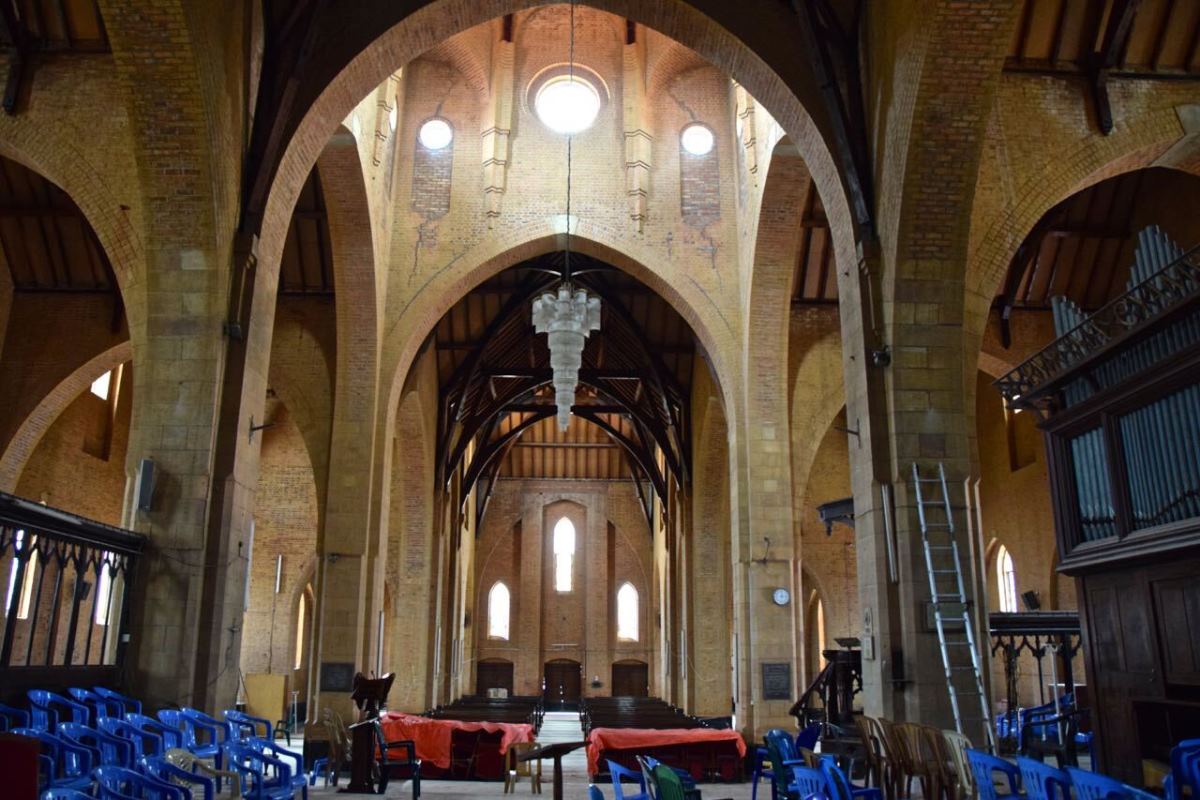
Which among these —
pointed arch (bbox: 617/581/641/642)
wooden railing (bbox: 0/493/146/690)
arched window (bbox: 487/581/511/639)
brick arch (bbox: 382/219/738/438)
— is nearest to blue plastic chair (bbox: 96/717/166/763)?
wooden railing (bbox: 0/493/146/690)

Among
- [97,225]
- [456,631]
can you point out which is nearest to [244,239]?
[97,225]

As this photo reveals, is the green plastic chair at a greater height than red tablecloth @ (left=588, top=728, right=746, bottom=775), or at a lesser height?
greater

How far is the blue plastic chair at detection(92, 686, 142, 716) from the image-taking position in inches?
325

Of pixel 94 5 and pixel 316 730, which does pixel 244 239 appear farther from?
pixel 316 730

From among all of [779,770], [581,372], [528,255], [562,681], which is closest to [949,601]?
[779,770]

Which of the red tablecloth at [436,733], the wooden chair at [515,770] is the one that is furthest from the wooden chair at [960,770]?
the red tablecloth at [436,733]

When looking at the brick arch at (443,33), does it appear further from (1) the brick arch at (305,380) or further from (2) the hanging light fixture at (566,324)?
(1) the brick arch at (305,380)

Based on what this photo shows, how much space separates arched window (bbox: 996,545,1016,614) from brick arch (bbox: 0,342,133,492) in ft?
57.2

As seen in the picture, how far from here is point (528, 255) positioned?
1827 cm

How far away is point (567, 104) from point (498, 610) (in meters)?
23.7

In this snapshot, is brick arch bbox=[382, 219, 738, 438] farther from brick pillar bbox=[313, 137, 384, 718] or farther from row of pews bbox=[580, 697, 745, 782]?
row of pews bbox=[580, 697, 745, 782]

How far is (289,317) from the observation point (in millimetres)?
17906

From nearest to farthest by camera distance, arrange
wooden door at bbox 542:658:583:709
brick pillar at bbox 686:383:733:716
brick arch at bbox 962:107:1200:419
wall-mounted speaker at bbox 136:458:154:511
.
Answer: wall-mounted speaker at bbox 136:458:154:511, brick arch at bbox 962:107:1200:419, brick pillar at bbox 686:383:733:716, wooden door at bbox 542:658:583:709

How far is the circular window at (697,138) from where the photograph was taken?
1866cm
